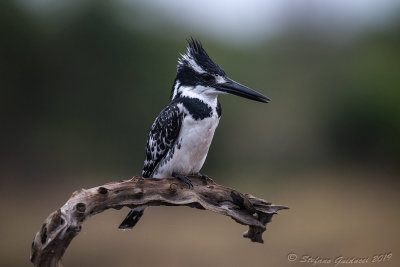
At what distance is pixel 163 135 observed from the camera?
324 cm

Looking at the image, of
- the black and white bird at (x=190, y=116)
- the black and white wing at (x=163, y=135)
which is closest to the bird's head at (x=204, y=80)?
the black and white bird at (x=190, y=116)

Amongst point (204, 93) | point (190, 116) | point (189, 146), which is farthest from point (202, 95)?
point (189, 146)

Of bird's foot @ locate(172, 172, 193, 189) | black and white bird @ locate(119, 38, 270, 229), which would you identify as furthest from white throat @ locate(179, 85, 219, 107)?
bird's foot @ locate(172, 172, 193, 189)

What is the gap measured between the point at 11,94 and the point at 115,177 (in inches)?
70.4

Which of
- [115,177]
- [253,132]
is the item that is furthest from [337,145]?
[115,177]

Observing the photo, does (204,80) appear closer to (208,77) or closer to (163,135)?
(208,77)

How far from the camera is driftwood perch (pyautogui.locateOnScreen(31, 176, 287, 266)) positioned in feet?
7.80

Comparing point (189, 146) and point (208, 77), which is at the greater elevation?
point (208, 77)

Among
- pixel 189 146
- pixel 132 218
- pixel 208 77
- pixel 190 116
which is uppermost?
pixel 208 77

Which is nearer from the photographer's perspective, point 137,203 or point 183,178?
point 137,203

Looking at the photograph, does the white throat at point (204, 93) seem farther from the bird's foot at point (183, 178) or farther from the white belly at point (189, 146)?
the bird's foot at point (183, 178)

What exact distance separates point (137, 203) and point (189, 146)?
0.59 meters

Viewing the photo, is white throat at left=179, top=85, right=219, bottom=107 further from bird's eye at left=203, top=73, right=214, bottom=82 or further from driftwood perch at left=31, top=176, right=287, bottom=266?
driftwood perch at left=31, top=176, right=287, bottom=266

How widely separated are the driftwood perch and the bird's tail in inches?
14.1
